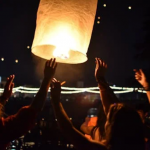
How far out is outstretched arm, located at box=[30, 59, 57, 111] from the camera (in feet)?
6.20

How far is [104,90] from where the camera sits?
2441mm

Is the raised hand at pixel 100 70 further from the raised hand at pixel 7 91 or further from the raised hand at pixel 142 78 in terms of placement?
the raised hand at pixel 7 91

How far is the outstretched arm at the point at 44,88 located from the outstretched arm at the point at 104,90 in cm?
64

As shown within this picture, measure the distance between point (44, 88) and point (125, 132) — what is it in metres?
0.74

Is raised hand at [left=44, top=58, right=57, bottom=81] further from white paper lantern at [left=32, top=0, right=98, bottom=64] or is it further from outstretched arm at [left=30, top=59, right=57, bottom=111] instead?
white paper lantern at [left=32, top=0, right=98, bottom=64]

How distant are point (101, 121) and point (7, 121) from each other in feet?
4.23

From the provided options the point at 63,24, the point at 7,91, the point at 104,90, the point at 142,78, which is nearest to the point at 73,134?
the point at 104,90

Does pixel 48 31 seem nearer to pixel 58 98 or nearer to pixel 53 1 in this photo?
pixel 53 1

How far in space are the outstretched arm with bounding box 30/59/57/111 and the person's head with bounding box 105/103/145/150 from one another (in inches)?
22.5

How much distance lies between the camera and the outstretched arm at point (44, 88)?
1.89 metres

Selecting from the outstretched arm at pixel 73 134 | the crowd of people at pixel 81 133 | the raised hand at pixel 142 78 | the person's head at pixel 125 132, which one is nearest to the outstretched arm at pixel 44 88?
the crowd of people at pixel 81 133

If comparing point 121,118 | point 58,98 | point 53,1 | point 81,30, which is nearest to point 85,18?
point 81,30

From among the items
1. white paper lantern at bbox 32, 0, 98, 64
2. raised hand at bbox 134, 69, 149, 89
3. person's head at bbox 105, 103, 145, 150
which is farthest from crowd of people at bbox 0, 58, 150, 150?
raised hand at bbox 134, 69, 149, 89

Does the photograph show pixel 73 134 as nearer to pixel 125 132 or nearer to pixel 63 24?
pixel 125 132
